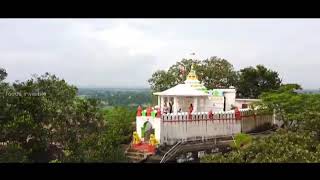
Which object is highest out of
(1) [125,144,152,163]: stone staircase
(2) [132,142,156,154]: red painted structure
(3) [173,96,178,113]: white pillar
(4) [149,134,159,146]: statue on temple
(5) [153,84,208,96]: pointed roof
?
(5) [153,84,208,96]: pointed roof

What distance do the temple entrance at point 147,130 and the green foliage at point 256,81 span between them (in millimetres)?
1632

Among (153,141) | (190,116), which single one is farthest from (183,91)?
(153,141)

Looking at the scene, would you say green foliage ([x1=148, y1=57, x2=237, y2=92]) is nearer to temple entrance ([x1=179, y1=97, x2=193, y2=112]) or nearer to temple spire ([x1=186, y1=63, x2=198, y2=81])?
temple spire ([x1=186, y1=63, x2=198, y2=81])

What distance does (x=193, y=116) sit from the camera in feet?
19.5

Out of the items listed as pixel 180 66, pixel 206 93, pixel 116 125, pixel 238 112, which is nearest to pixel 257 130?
pixel 238 112

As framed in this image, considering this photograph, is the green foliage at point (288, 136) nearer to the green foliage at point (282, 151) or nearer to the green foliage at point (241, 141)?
the green foliage at point (282, 151)

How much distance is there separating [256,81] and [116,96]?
2440 millimetres

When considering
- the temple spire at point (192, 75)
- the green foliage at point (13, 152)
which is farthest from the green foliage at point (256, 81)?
the green foliage at point (13, 152)

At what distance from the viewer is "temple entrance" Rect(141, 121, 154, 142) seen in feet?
19.1

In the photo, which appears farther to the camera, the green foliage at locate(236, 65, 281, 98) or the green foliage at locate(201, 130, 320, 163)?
the green foliage at locate(236, 65, 281, 98)

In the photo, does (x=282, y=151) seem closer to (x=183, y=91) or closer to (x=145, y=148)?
(x=145, y=148)

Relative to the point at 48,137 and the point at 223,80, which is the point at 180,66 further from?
the point at 48,137

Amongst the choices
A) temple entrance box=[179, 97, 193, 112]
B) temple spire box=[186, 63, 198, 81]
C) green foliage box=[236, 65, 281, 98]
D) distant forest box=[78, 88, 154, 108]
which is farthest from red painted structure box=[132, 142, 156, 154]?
green foliage box=[236, 65, 281, 98]
